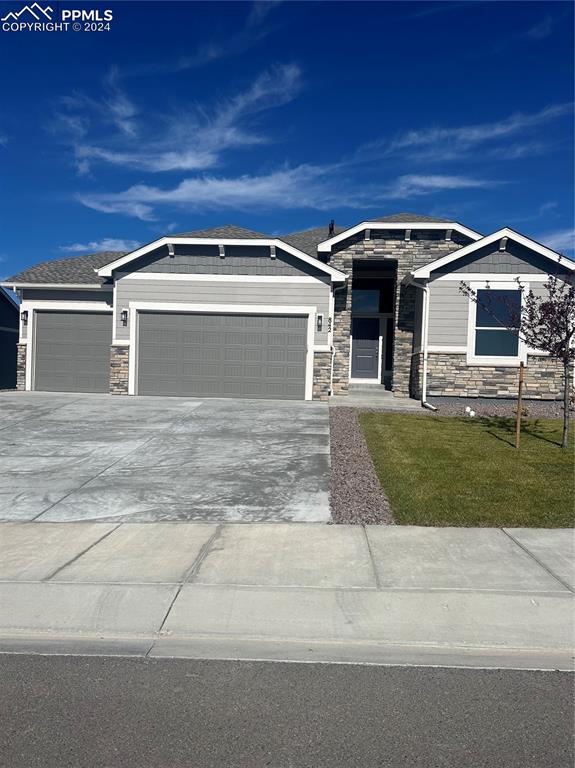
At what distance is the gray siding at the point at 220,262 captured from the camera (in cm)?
1702

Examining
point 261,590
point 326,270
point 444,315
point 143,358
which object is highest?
point 326,270

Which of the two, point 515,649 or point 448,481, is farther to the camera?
point 448,481

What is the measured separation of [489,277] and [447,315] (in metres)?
1.59

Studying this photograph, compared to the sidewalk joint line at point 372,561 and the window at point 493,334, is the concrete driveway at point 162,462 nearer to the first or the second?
the sidewalk joint line at point 372,561

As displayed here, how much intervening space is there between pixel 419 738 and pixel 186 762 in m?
1.20

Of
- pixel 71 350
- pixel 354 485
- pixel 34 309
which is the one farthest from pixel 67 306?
pixel 354 485

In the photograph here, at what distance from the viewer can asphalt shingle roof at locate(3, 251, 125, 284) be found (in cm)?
1823

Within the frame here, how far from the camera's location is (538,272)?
16.3 meters

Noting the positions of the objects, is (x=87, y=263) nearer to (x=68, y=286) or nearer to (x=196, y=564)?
(x=68, y=286)

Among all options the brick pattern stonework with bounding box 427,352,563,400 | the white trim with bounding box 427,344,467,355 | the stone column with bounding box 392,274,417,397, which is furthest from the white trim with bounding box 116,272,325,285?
the brick pattern stonework with bounding box 427,352,563,400

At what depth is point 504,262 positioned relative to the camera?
648 inches

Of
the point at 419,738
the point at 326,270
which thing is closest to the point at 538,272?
the point at 326,270

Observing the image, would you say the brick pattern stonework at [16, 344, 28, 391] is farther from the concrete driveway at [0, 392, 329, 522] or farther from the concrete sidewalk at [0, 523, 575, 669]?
the concrete sidewalk at [0, 523, 575, 669]

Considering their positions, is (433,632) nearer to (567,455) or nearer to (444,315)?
(567,455)
